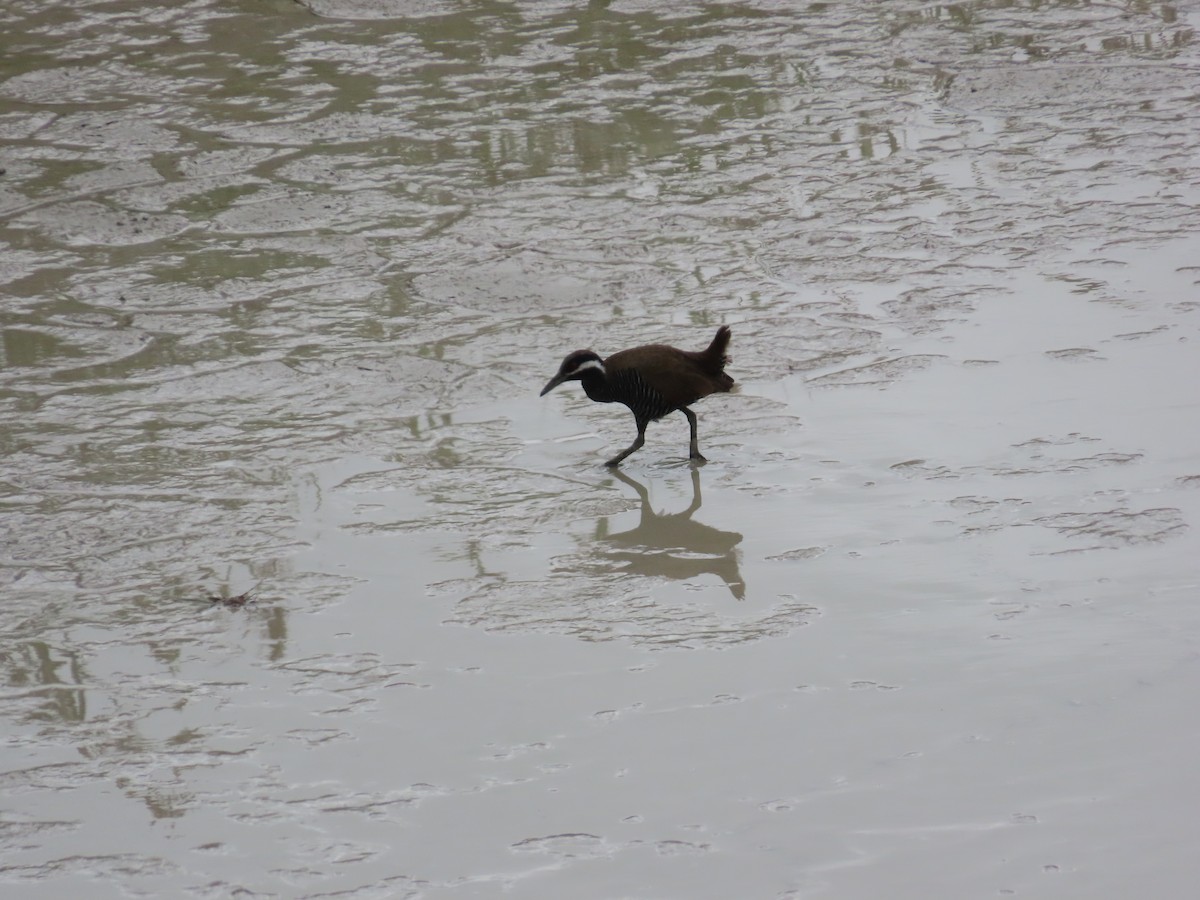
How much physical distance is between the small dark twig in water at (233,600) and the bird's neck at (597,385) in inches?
73.3

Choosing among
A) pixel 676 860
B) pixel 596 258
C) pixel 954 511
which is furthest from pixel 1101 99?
pixel 676 860

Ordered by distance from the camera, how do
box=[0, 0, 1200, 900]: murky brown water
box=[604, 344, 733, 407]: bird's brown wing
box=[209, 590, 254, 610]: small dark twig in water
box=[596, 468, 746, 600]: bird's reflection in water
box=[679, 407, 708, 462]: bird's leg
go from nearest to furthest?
box=[0, 0, 1200, 900]: murky brown water
box=[209, 590, 254, 610]: small dark twig in water
box=[596, 468, 746, 600]: bird's reflection in water
box=[604, 344, 733, 407]: bird's brown wing
box=[679, 407, 708, 462]: bird's leg

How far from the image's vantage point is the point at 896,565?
5395mm

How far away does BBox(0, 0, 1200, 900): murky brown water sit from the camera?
13.5 ft

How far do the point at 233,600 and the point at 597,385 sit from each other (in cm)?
196

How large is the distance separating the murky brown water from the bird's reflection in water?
0.02 meters

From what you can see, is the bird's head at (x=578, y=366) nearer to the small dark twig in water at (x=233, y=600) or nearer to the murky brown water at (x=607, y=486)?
the murky brown water at (x=607, y=486)

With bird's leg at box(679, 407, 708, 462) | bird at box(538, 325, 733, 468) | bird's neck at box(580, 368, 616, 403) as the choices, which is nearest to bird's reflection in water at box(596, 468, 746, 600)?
bird's leg at box(679, 407, 708, 462)

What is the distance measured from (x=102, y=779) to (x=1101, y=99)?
8805 millimetres

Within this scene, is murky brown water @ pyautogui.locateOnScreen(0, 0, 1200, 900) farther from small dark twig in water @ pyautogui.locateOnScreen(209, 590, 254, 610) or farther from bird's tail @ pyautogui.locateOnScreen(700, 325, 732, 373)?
bird's tail @ pyautogui.locateOnScreen(700, 325, 732, 373)

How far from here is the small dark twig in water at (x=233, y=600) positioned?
5.39m

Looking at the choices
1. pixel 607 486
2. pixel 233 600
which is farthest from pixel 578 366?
pixel 233 600

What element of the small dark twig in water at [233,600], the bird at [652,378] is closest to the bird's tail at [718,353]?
the bird at [652,378]

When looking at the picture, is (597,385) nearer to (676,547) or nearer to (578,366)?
(578,366)
